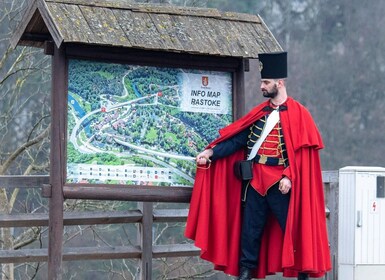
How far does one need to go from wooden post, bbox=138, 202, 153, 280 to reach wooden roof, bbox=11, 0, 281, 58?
1.90 meters

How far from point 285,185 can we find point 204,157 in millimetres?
A: 637

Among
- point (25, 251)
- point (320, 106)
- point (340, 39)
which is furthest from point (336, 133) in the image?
point (25, 251)

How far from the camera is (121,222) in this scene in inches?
402

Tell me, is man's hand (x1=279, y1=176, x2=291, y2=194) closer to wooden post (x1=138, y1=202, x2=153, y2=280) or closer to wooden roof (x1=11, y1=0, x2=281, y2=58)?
wooden roof (x1=11, y1=0, x2=281, y2=58)

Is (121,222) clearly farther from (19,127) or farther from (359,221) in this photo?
(19,127)

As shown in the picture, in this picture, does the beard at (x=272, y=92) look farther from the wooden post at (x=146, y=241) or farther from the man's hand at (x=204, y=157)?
the wooden post at (x=146, y=241)

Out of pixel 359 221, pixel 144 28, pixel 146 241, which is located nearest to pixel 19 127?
pixel 146 241

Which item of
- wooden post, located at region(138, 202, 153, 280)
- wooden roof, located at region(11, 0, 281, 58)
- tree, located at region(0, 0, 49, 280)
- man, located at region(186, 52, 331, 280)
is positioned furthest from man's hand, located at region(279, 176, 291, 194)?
tree, located at region(0, 0, 49, 280)

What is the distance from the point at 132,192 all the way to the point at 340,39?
31.2 metres

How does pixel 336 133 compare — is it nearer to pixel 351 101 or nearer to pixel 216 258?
pixel 351 101

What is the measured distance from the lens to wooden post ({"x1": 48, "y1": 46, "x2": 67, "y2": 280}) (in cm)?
838

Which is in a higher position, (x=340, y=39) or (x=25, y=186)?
(x=340, y=39)

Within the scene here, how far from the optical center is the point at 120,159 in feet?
28.1

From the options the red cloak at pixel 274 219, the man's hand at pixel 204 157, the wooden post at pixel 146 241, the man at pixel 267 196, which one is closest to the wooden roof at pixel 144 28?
the man at pixel 267 196
